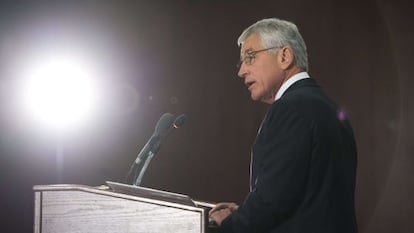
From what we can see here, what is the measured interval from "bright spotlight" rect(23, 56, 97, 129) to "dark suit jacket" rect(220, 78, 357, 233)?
1.92 meters

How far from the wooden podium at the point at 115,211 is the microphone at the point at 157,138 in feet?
0.94

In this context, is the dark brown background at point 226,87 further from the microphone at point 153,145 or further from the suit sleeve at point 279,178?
the suit sleeve at point 279,178

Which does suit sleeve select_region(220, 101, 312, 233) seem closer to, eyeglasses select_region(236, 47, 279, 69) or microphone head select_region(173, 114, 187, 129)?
eyeglasses select_region(236, 47, 279, 69)

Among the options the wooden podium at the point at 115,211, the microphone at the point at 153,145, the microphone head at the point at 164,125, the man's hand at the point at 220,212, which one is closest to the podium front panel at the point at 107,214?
the wooden podium at the point at 115,211

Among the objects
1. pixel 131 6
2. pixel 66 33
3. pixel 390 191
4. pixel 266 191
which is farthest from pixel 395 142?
pixel 266 191

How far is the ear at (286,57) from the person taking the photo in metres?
1.72

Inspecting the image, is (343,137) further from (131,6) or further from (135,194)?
(131,6)

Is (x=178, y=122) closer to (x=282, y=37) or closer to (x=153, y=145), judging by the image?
(x=153, y=145)

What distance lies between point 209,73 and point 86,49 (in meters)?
0.81

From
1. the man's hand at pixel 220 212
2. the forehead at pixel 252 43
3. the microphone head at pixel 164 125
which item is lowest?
the man's hand at pixel 220 212

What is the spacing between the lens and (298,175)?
1.50 m

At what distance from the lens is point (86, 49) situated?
3.43 m

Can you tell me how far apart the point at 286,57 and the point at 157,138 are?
1.65 ft

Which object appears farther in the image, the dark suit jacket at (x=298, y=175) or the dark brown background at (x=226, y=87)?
the dark brown background at (x=226, y=87)
